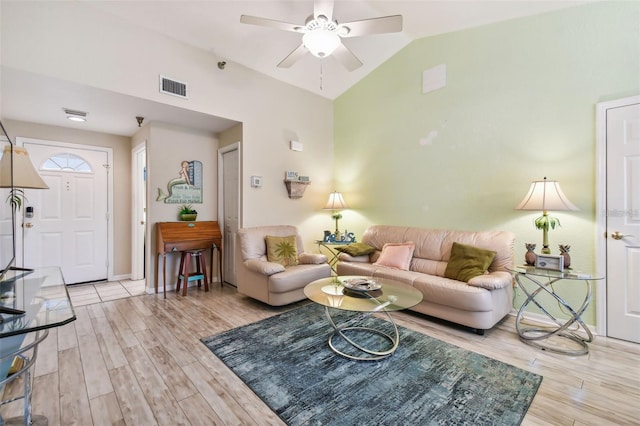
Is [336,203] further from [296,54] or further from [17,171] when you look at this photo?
[17,171]

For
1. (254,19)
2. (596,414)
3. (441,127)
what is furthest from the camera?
(441,127)

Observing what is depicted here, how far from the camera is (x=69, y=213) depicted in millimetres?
4117

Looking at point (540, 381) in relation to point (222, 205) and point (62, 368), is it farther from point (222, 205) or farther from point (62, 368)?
point (222, 205)

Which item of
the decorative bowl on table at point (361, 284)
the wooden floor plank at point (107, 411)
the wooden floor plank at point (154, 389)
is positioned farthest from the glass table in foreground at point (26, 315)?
the decorative bowl on table at point (361, 284)

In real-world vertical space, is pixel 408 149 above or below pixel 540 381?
above

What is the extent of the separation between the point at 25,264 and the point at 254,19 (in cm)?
445

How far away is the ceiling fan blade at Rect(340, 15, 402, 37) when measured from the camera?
7.54 ft

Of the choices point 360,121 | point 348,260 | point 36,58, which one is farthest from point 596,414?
point 36,58

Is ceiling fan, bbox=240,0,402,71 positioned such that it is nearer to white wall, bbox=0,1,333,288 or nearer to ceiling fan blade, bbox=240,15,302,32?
ceiling fan blade, bbox=240,15,302,32

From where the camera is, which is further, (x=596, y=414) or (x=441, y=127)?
(x=441, y=127)

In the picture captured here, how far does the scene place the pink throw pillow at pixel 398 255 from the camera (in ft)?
11.2

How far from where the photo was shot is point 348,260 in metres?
3.78

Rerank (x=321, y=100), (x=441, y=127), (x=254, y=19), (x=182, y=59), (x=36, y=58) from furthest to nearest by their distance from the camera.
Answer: (x=321, y=100) < (x=441, y=127) < (x=182, y=59) < (x=36, y=58) < (x=254, y=19)

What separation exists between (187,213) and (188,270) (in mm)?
824
